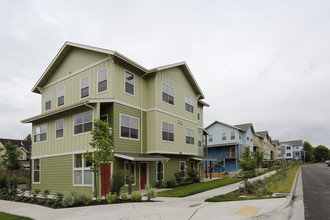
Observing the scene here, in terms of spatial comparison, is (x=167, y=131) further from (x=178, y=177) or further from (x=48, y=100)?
(x=48, y=100)

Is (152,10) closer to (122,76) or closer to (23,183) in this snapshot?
(122,76)

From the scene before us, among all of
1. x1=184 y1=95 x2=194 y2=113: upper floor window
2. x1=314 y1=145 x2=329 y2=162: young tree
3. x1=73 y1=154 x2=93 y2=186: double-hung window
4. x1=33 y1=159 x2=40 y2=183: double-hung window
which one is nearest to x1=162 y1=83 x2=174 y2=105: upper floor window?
x1=184 y1=95 x2=194 y2=113: upper floor window

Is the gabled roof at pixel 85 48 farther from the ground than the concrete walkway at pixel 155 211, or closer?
farther from the ground

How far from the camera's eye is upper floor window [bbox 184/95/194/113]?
944 inches

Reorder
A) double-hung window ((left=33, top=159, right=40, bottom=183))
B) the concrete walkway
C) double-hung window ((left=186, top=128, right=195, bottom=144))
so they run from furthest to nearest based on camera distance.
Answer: double-hung window ((left=186, top=128, right=195, bottom=144)) → double-hung window ((left=33, top=159, right=40, bottom=183)) → the concrete walkway

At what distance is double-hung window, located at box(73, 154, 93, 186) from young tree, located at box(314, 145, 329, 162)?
101 metres

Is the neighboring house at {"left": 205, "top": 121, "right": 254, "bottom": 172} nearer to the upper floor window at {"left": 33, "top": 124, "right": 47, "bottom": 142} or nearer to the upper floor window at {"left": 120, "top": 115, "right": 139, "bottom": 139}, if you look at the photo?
the upper floor window at {"left": 120, "top": 115, "right": 139, "bottom": 139}

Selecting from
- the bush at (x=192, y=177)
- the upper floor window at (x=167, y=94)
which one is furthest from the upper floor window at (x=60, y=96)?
the bush at (x=192, y=177)

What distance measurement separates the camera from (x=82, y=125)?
17.3 meters

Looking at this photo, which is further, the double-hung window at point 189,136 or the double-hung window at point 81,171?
the double-hung window at point 189,136

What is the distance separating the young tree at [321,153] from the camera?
315 ft

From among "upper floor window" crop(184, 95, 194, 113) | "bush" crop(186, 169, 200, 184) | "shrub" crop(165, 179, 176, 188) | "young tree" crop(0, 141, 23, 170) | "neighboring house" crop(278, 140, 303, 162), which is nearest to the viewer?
"shrub" crop(165, 179, 176, 188)

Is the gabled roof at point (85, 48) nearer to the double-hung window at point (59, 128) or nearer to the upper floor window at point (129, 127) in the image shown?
the upper floor window at point (129, 127)

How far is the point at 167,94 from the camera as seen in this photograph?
69.1ft
